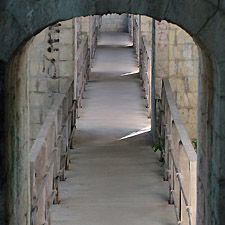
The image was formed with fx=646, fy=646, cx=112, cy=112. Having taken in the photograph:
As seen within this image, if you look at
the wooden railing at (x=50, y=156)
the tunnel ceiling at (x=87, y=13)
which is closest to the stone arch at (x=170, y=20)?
the tunnel ceiling at (x=87, y=13)

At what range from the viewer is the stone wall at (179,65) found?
10039 millimetres

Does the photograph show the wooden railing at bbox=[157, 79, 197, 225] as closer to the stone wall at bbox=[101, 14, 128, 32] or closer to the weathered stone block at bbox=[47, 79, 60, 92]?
the weathered stone block at bbox=[47, 79, 60, 92]

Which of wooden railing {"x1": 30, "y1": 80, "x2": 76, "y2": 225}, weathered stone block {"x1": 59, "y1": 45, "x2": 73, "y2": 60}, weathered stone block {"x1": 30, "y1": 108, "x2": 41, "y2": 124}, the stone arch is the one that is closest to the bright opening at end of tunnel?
wooden railing {"x1": 30, "y1": 80, "x2": 76, "y2": 225}

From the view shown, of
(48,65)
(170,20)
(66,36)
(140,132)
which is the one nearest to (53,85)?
(48,65)

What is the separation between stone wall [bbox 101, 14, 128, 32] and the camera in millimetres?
26469

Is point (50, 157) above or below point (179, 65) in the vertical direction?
below

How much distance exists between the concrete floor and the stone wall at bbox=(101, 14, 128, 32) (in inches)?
474

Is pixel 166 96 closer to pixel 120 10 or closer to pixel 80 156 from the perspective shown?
pixel 80 156

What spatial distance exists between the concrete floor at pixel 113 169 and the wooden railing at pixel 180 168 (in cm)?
30

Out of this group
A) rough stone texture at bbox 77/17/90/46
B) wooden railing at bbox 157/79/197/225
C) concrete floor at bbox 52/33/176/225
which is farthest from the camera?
rough stone texture at bbox 77/17/90/46

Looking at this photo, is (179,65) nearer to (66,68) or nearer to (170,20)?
(66,68)

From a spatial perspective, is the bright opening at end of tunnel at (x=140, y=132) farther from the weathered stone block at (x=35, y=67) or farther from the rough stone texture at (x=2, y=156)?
the rough stone texture at (x=2, y=156)

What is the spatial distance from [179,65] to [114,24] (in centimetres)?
1658

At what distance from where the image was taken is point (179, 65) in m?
10.3
